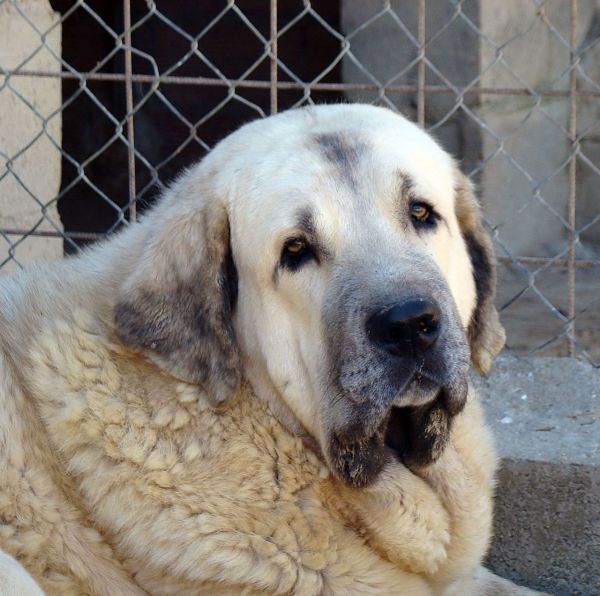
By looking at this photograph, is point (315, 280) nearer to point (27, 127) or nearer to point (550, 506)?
point (550, 506)

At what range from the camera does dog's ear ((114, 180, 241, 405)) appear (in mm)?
2322

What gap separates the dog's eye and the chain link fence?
124cm

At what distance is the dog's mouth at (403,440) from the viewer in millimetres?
2195

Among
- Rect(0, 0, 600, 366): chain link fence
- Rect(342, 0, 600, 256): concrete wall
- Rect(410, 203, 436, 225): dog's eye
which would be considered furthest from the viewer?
Rect(342, 0, 600, 256): concrete wall

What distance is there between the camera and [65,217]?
775cm

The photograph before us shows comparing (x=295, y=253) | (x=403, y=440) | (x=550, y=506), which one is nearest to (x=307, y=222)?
(x=295, y=253)

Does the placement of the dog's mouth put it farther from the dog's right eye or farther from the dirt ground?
the dirt ground

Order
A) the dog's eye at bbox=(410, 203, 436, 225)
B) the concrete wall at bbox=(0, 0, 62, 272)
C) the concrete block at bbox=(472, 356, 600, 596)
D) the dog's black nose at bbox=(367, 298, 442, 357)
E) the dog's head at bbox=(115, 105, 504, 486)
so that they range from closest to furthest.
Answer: the dog's black nose at bbox=(367, 298, 442, 357) < the dog's head at bbox=(115, 105, 504, 486) < the dog's eye at bbox=(410, 203, 436, 225) < the concrete block at bbox=(472, 356, 600, 596) < the concrete wall at bbox=(0, 0, 62, 272)

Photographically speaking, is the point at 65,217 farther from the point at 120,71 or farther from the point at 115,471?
the point at 115,471

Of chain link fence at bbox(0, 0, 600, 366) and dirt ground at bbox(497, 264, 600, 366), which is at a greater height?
chain link fence at bbox(0, 0, 600, 366)

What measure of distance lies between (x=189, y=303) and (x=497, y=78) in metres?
3.54

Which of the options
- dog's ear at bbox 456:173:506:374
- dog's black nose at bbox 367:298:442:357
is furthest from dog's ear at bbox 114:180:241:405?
dog's ear at bbox 456:173:506:374

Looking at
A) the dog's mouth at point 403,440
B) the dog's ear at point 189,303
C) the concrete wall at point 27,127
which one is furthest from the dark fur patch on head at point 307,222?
the concrete wall at point 27,127

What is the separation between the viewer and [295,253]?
2322 mm
